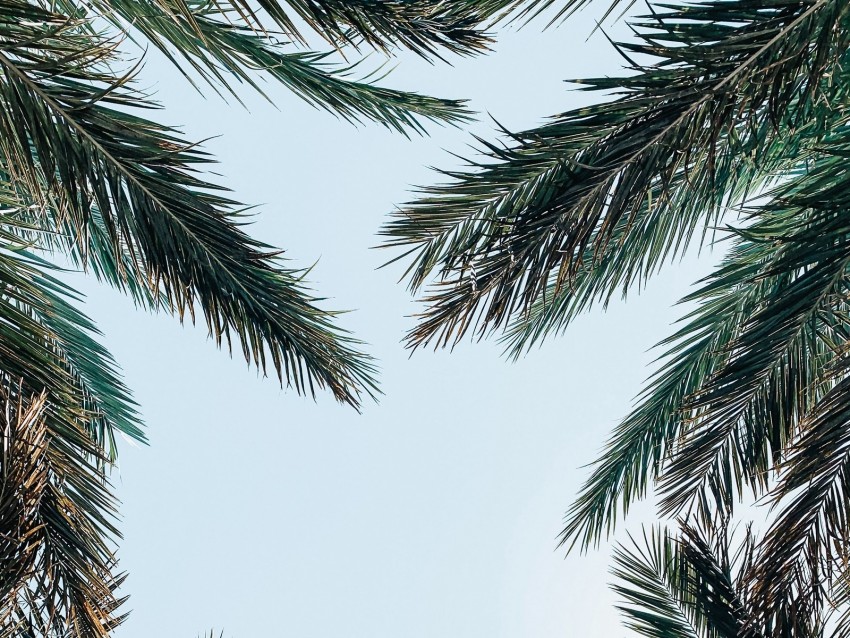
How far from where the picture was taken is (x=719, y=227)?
250 cm

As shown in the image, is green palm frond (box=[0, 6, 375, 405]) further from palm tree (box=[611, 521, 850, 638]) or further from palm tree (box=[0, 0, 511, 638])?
palm tree (box=[611, 521, 850, 638])

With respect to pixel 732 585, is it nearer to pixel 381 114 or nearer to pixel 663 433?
pixel 663 433

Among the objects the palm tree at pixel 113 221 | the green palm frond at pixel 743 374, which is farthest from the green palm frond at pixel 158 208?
the green palm frond at pixel 743 374

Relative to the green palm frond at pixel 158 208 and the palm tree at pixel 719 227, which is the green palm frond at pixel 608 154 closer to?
the palm tree at pixel 719 227

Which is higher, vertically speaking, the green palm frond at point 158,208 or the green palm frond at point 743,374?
the green palm frond at point 743,374

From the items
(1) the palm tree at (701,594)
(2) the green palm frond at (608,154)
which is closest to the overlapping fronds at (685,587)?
(1) the palm tree at (701,594)

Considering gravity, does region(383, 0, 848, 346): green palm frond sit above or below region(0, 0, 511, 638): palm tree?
above

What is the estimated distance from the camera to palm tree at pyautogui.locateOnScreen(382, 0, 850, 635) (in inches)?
85.4

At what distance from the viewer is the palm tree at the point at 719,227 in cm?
217

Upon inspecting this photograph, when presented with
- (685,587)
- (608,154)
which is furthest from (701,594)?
(608,154)

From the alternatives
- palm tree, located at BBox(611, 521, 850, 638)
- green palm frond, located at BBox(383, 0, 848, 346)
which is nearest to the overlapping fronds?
palm tree, located at BBox(611, 521, 850, 638)

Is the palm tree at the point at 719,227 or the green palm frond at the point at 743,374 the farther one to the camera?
the green palm frond at the point at 743,374

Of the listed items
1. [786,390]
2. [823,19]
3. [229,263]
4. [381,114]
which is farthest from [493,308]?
[381,114]

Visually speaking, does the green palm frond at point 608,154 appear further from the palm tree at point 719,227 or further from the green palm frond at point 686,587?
the green palm frond at point 686,587
